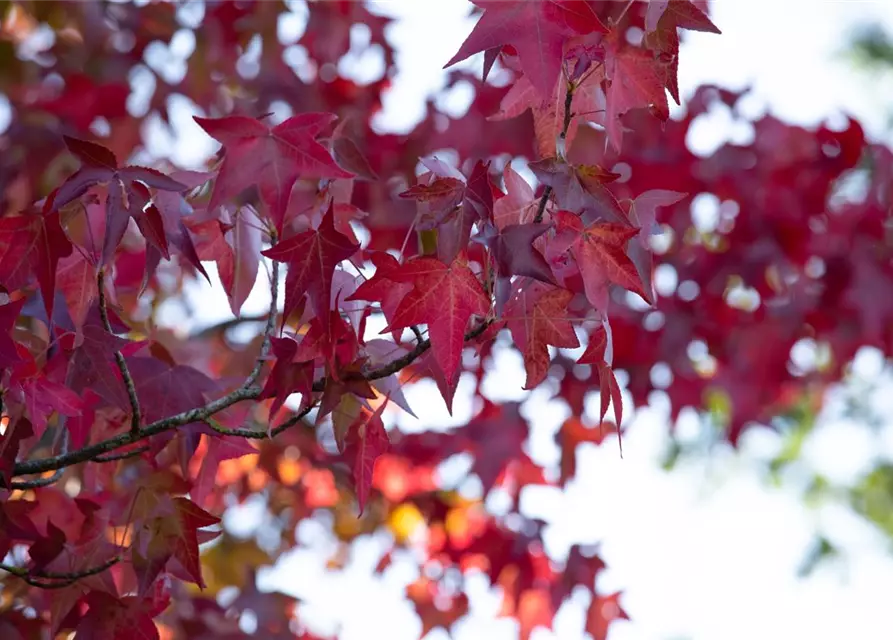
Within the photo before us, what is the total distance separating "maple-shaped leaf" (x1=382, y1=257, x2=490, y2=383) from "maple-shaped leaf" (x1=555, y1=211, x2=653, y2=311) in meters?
0.11

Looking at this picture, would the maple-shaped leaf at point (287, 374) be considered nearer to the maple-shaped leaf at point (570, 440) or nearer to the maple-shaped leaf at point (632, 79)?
the maple-shaped leaf at point (632, 79)

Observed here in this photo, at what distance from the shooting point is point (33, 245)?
1021 millimetres

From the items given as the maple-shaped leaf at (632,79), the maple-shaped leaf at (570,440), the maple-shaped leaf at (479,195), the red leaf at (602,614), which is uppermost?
the maple-shaped leaf at (632,79)

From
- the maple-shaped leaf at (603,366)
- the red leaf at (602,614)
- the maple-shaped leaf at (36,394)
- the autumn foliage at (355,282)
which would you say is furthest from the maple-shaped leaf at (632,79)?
the red leaf at (602,614)

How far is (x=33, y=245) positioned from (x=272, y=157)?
266 mm

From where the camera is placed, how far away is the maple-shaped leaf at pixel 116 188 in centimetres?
98

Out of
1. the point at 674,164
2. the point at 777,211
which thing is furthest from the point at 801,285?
the point at 674,164

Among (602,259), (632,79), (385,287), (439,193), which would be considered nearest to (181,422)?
(385,287)

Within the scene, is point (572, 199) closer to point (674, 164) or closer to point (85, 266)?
point (85, 266)

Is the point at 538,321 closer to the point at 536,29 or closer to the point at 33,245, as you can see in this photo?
the point at 536,29

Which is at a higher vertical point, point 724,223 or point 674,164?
point 674,164

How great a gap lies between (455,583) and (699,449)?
6058mm

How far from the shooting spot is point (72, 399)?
3.73ft

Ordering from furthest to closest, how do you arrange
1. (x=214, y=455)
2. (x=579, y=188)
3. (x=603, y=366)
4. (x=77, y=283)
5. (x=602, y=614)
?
(x=602, y=614), (x=214, y=455), (x=77, y=283), (x=603, y=366), (x=579, y=188)
